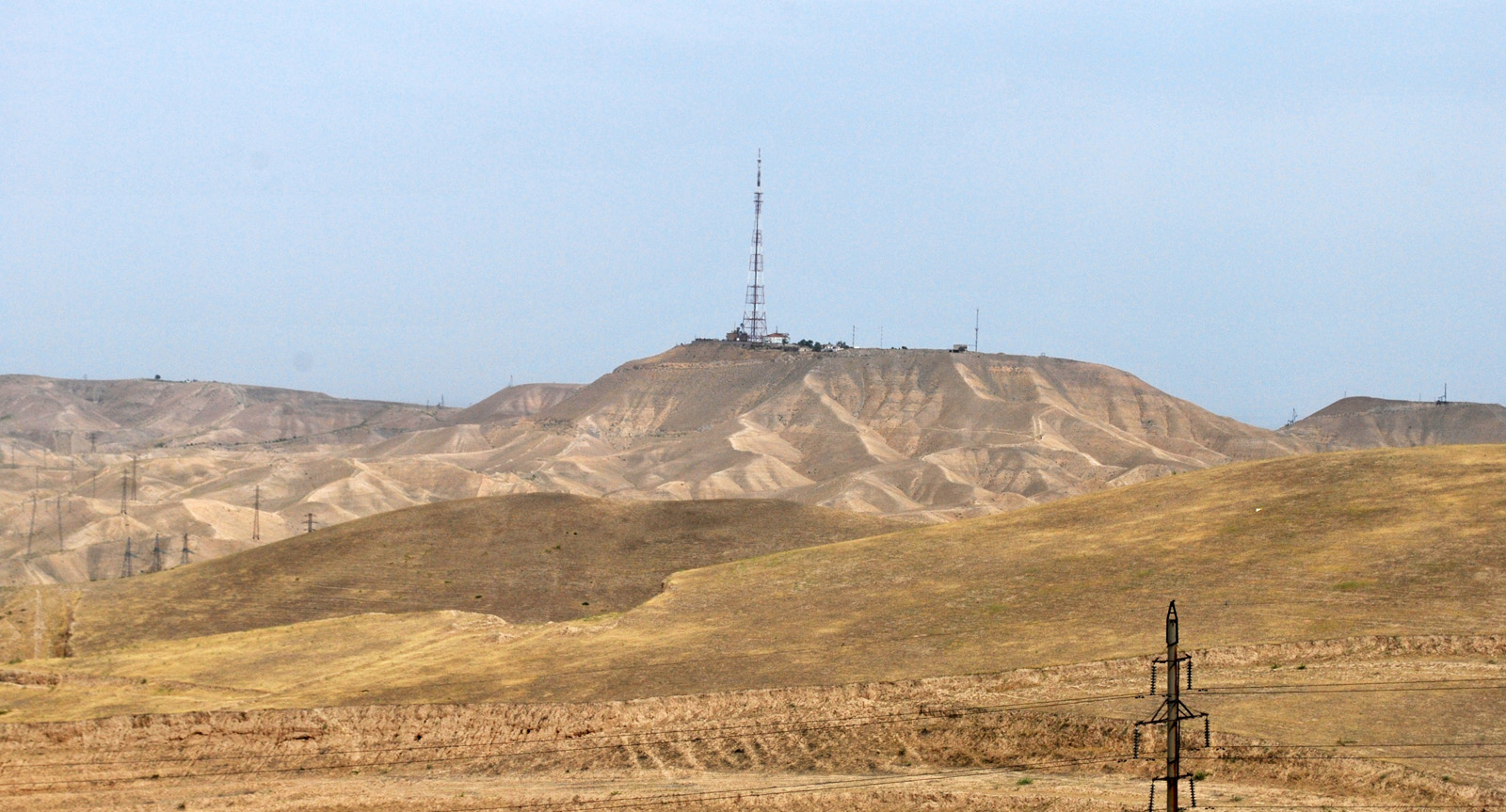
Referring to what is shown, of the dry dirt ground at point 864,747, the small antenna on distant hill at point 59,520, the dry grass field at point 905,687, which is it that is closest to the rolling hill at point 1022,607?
the dry grass field at point 905,687

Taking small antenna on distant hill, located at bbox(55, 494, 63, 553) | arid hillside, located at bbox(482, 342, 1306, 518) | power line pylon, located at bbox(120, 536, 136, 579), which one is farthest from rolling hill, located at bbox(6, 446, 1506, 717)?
small antenna on distant hill, located at bbox(55, 494, 63, 553)

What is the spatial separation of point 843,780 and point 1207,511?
30.9 meters

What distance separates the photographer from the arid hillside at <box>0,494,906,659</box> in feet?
219

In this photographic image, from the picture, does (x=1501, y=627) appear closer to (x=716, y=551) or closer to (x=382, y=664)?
(x=382, y=664)

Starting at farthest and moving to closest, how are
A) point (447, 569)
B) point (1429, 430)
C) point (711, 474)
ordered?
1. point (1429, 430)
2. point (711, 474)
3. point (447, 569)

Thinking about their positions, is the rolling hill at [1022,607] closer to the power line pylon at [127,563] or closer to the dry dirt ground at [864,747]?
the dry dirt ground at [864,747]

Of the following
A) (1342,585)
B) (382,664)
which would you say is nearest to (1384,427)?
(1342,585)

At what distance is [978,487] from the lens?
→ 512 ft

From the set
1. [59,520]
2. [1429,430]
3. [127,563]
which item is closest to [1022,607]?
[127,563]

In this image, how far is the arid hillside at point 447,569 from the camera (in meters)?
66.9

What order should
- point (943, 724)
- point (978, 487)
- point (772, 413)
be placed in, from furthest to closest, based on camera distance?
point (772, 413) → point (978, 487) → point (943, 724)

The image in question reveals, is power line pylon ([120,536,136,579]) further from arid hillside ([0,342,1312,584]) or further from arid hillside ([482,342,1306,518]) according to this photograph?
arid hillside ([482,342,1306,518])

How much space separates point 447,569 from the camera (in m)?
75.6

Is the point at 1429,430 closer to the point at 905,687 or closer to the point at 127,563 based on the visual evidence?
the point at 127,563
